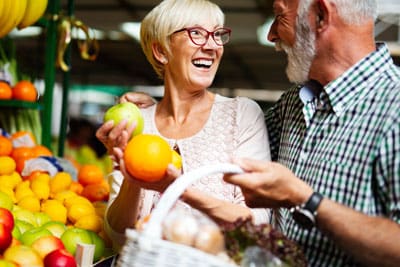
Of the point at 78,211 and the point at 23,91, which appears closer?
the point at 78,211

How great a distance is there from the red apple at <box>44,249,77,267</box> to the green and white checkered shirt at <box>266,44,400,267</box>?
74cm

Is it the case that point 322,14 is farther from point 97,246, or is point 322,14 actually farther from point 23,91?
point 23,91

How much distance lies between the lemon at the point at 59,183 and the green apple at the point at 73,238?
506 millimetres

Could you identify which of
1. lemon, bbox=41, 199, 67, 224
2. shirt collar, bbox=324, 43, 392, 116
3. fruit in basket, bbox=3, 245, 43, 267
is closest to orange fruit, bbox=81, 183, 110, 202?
lemon, bbox=41, 199, 67, 224

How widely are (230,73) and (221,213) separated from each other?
1246 cm

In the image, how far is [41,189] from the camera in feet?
8.55

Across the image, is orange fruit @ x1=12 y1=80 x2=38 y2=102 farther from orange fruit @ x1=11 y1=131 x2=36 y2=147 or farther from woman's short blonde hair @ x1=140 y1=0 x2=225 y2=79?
woman's short blonde hair @ x1=140 y1=0 x2=225 y2=79

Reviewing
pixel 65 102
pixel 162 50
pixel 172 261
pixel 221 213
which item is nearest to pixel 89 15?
pixel 65 102

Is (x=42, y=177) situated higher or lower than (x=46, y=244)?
lower

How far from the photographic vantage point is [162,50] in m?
2.14

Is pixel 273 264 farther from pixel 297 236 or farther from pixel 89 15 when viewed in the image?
pixel 89 15

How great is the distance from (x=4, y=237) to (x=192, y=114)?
796 mm

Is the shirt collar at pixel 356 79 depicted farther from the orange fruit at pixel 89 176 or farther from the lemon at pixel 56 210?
the orange fruit at pixel 89 176

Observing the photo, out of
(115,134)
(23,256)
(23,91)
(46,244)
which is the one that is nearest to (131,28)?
(23,91)
